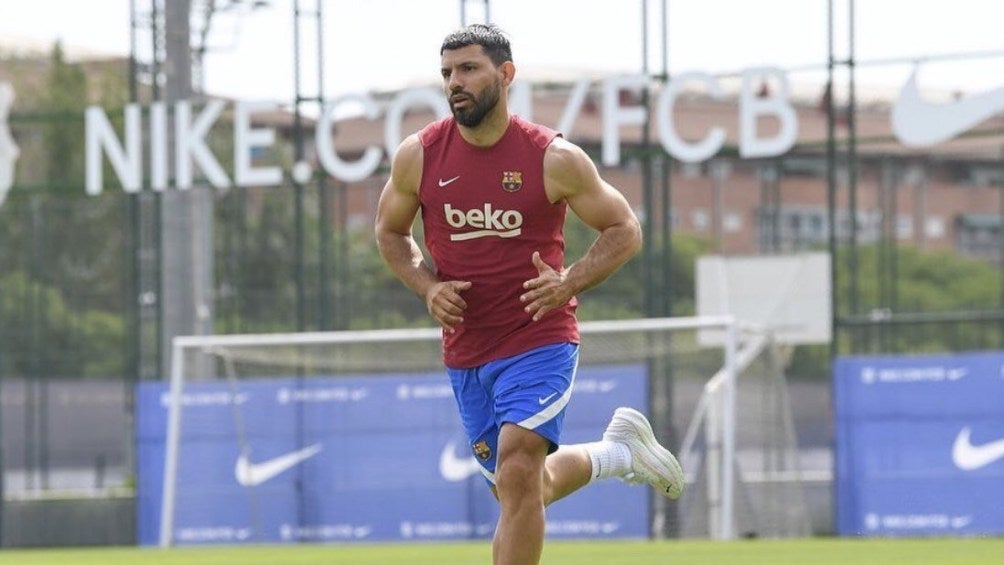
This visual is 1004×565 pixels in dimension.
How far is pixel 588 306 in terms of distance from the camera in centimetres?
4206

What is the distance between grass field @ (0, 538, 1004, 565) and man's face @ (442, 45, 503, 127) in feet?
20.2

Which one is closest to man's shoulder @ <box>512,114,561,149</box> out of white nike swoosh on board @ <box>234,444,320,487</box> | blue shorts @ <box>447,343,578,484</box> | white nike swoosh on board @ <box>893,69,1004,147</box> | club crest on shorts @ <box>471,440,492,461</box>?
blue shorts @ <box>447,343,578,484</box>

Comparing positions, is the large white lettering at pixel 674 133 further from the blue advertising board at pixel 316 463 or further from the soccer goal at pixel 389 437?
the blue advertising board at pixel 316 463

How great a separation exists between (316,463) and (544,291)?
14.6 meters

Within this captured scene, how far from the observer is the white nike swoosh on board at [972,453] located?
67.7 feet

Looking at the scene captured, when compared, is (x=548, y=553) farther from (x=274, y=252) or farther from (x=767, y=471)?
(x=274, y=252)

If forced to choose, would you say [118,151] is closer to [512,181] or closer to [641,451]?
[641,451]

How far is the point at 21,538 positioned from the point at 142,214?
438 cm

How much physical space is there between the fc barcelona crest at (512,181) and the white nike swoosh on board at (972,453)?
12474 millimetres

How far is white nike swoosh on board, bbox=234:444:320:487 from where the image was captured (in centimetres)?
2323

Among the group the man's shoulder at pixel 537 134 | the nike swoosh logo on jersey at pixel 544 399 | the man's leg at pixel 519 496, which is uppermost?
the man's shoulder at pixel 537 134

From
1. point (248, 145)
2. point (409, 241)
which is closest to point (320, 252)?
point (248, 145)

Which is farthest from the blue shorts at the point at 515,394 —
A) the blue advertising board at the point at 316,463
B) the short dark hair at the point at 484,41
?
the blue advertising board at the point at 316,463

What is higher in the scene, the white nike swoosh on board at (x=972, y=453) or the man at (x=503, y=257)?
the man at (x=503, y=257)
